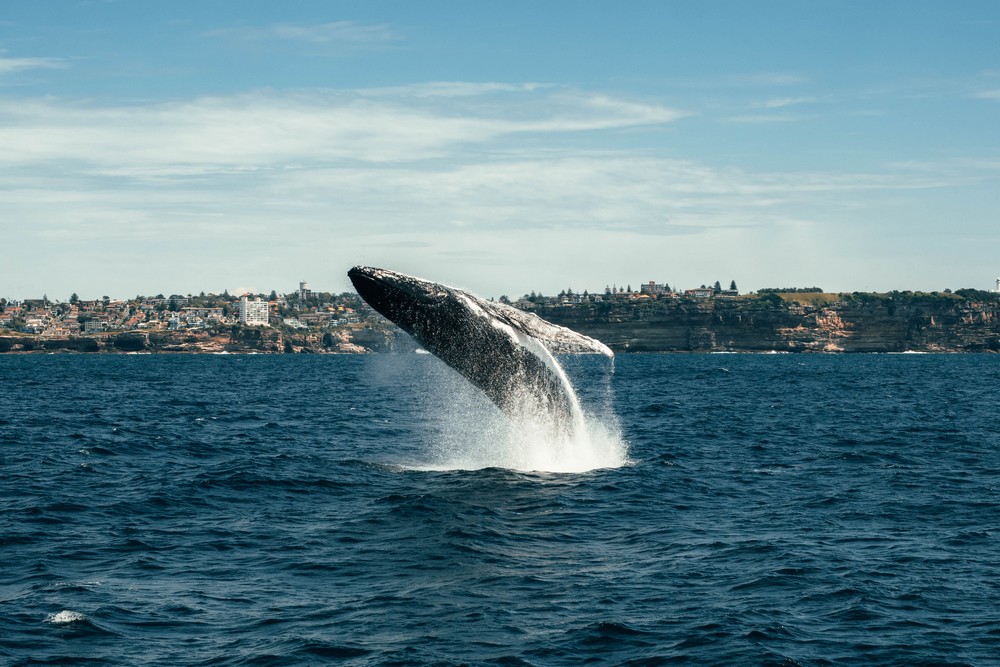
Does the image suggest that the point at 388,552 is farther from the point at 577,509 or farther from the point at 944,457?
the point at 944,457

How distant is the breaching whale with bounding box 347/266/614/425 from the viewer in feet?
79.3

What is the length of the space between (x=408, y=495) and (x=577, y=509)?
454 centimetres

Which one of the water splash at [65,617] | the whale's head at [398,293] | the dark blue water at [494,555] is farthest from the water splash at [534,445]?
the water splash at [65,617]

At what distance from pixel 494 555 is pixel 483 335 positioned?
706cm

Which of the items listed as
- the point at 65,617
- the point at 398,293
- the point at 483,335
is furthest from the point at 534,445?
the point at 65,617

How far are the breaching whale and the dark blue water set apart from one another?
277 centimetres

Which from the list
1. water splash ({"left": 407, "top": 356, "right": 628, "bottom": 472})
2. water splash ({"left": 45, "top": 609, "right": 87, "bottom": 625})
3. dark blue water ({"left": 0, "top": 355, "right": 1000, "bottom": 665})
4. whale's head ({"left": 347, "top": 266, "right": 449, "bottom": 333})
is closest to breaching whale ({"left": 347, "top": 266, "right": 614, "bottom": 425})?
whale's head ({"left": 347, "top": 266, "right": 449, "bottom": 333})

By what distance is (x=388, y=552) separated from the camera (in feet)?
64.2

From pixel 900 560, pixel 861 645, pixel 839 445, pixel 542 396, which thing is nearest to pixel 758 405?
pixel 839 445

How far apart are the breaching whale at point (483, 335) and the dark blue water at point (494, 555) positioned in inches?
109

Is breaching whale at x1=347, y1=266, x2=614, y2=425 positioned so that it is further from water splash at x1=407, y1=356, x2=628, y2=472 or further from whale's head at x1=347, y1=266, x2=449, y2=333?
water splash at x1=407, y1=356, x2=628, y2=472

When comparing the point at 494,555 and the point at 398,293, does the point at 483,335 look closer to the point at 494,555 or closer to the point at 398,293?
the point at 398,293

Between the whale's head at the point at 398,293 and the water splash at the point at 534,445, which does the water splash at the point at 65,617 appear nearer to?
the whale's head at the point at 398,293

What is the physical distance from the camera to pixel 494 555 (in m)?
19.3
